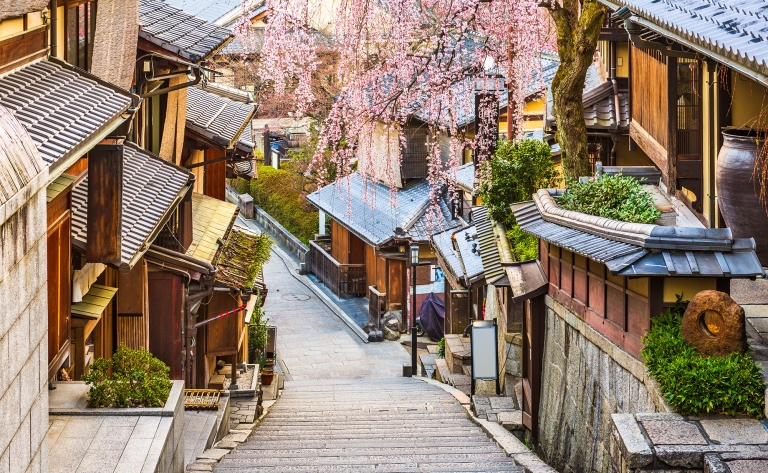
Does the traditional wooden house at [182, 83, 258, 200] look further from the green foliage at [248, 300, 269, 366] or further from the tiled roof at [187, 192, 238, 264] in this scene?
the green foliage at [248, 300, 269, 366]

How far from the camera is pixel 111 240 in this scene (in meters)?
9.23

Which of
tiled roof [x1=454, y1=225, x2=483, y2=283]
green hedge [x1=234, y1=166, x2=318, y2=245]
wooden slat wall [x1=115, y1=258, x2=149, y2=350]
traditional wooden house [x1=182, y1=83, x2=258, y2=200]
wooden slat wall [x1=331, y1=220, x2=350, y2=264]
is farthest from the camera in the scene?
green hedge [x1=234, y1=166, x2=318, y2=245]

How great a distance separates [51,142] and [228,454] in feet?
21.4

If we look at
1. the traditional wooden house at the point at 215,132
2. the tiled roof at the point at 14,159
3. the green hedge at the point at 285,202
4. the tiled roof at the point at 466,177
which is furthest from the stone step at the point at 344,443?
the green hedge at the point at 285,202

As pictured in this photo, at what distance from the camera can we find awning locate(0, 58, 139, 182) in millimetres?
6537

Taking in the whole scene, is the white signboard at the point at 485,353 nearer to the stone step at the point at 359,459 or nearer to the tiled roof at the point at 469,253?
the tiled roof at the point at 469,253

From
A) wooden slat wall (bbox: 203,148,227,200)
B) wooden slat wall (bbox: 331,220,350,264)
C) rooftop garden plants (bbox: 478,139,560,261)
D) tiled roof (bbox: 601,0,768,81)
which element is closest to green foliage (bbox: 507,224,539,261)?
rooftop garden plants (bbox: 478,139,560,261)

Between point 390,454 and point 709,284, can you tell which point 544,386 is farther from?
point 709,284

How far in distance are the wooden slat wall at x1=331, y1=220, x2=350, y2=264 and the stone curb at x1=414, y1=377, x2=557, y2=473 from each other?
19.1 metres

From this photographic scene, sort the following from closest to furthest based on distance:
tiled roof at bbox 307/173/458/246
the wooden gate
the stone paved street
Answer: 1. the stone paved street
2. the wooden gate
3. tiled roof at bbox 307/173/458/246

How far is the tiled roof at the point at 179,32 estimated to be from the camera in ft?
42.9

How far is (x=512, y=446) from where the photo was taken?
39.9 ft

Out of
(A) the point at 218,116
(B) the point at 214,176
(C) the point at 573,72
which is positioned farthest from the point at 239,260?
(C) the point at 573,72

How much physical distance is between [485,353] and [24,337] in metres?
10.8
